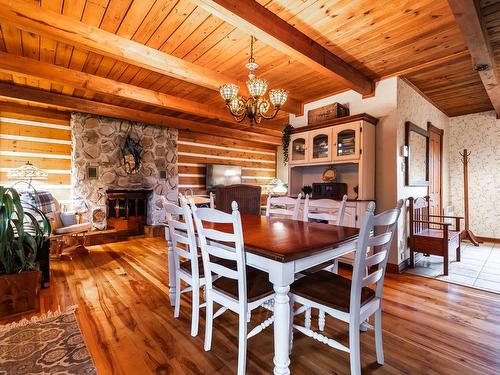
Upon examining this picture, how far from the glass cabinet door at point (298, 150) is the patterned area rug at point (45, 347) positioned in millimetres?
3215

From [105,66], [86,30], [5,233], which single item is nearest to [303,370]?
[5,233]

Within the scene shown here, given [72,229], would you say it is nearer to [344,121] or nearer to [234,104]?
[234,104]

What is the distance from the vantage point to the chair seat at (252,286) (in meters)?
1.46

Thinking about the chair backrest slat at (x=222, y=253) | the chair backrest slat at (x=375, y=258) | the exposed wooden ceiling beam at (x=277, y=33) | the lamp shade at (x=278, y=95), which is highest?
the exposed wooden ceiling beam at (x=277, y=33)

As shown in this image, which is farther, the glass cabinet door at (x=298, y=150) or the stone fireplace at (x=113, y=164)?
the stone fireplace at (x=113, y=164)

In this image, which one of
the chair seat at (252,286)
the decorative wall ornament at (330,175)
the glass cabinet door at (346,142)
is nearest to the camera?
the chair seat at (252,286)

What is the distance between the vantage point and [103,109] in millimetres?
4480

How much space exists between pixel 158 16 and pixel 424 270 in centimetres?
403

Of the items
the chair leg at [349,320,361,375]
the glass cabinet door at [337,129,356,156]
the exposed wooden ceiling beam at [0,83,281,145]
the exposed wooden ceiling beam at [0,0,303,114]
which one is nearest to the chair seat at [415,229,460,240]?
the glass cabinet door at [337,129,356,156]

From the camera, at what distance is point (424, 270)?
3.19 meters

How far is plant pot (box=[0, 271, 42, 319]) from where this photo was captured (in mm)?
2043

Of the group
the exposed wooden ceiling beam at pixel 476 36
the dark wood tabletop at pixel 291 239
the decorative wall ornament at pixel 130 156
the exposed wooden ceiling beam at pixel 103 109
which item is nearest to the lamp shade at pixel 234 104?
the dark wood tabletop at pixel 291 239

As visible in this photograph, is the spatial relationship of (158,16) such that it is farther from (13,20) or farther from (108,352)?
(108,352)

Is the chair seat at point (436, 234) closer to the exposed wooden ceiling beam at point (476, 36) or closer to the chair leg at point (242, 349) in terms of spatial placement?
the exposed wooden ceiling beam at point (476, 36)
